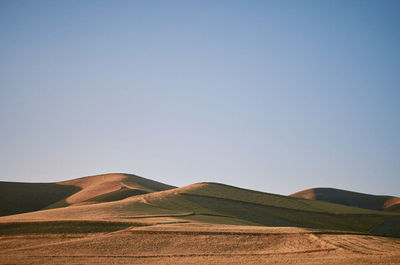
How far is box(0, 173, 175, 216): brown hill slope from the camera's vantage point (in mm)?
67269

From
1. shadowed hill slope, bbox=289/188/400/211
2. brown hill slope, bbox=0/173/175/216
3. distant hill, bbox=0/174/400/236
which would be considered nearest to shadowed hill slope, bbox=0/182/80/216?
brown hill slope, bbox=0/173/175/216

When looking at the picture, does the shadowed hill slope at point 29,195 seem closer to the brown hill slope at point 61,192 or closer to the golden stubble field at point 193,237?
the brown hill slope at point 61,192

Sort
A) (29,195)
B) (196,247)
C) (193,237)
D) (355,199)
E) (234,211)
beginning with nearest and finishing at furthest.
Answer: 1. (196,247)
2. (193,237)
3. (234,211)
4. (29,195)
5. (355,199)

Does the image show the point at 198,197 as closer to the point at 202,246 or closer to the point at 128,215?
the point at 128,215

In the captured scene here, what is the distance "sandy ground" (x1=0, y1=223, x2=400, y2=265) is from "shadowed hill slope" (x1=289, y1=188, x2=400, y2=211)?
7649cm

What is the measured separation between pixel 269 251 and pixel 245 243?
88.0 inches

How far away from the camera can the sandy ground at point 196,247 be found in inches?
821

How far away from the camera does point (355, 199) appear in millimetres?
101375

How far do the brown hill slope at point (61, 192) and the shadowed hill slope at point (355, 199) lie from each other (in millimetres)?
46471

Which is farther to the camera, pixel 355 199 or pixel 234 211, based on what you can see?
pixel 355 199

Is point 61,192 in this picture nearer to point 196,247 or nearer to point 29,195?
point 29,195

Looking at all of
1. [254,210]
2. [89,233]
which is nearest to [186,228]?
[89,233]

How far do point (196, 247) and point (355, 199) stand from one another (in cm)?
8835

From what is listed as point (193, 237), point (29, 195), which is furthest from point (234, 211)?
point (29, 195)
